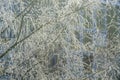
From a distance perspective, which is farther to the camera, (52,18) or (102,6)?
(102,6)

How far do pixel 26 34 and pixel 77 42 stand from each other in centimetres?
74

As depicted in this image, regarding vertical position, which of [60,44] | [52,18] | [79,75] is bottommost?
[79,75]

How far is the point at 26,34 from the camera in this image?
5.54 m

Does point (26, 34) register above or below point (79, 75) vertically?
above

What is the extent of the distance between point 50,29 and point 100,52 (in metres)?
1.32

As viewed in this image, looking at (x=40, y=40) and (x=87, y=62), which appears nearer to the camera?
(x=40, y=40)

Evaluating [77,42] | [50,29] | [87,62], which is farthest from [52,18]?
[87,62]

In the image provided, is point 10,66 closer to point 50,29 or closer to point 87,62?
point 50,29

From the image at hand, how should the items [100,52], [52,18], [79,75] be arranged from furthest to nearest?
[100,52] → [79,75] → [52,18]

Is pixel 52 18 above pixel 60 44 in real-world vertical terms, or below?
above

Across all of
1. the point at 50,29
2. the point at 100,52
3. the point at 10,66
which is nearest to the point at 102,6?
the point at 100,52

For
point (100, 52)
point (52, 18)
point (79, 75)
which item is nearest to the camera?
point (52, 18)

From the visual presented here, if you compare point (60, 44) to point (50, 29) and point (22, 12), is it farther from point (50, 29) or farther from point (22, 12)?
point (22, 12)

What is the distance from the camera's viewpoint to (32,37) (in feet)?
18.1
